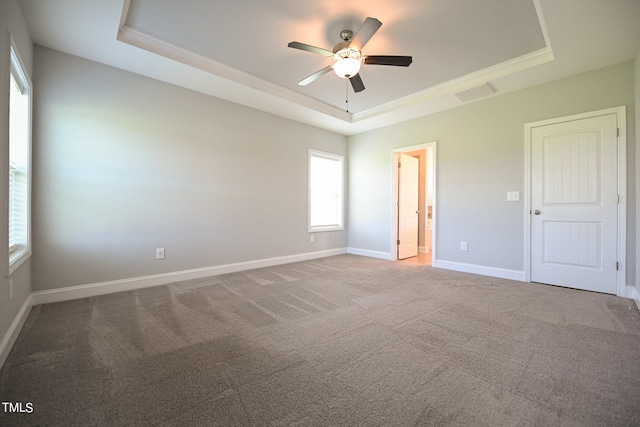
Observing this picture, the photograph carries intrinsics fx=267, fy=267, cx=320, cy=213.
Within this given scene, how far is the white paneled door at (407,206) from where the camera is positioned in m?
5.29

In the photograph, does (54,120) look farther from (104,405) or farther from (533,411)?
(533,411)

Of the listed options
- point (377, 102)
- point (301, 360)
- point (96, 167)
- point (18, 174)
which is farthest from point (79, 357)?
point (377, 102)

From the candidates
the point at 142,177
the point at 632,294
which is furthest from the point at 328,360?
the point at 632,294

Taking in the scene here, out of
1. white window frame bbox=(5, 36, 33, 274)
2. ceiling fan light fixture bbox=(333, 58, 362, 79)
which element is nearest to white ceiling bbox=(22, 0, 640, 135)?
ceiling fan light fixture bbox=(333, 58, 362, 79)

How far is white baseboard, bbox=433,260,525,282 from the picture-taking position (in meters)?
3.70

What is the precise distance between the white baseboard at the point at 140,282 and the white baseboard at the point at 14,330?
17 centimetres

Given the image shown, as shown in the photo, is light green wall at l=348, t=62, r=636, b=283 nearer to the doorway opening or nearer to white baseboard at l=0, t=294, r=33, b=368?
the doorway opening

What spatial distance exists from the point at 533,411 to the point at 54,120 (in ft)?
14.8

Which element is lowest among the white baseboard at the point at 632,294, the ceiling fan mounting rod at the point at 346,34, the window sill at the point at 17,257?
the white baseboard at the point at 632,294

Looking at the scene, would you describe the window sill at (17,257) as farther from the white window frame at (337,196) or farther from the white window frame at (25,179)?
the white window frame at (337,196)

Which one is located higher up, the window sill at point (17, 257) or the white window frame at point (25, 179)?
the white window frame at point (25, 179)

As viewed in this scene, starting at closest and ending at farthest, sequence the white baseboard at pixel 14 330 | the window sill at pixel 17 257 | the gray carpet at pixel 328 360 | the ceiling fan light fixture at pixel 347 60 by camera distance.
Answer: the gray carpet at pixel 328 360, the white baseboard at pixel 14 330, the window sill at pixel 17 257, the ceiling fan light fixture at pixel 347 60

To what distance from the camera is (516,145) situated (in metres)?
3.71

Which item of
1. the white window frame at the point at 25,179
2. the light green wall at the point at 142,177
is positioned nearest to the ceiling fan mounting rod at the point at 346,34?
the light green wall at the point at 142,177
